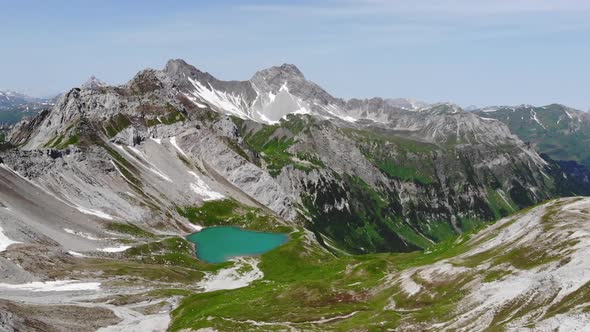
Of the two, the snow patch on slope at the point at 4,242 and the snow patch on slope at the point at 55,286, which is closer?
the snow patch on slope at the point at 55,286

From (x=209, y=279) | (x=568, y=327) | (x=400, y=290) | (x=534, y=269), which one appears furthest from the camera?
(x=209, y=279)

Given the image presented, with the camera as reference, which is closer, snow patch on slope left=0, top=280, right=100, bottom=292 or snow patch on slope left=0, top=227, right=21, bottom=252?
snow patch on slope left=0, top=280, right=100, bottom=292

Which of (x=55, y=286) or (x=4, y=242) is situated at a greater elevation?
(x=4, y=242)

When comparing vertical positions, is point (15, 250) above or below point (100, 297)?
above

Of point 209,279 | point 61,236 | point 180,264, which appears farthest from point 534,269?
point 61,236

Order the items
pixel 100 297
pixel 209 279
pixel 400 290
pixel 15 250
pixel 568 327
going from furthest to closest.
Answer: pixel 209 279 < pixel 15 250 < pixel 100 297 < pixel 400 290 < pixel 568 327

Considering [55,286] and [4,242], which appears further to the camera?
[4,242]

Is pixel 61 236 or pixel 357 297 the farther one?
pixel 61 236

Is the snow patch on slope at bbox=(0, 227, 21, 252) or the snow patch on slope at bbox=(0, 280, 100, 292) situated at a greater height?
the snow patch on slope at bbox=(0, 227, 21, 252)

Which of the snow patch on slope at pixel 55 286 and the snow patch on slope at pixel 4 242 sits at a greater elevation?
the snow patch on slope at pixel 4 242

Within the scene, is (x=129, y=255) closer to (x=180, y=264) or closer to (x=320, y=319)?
(x=180, y=264)
